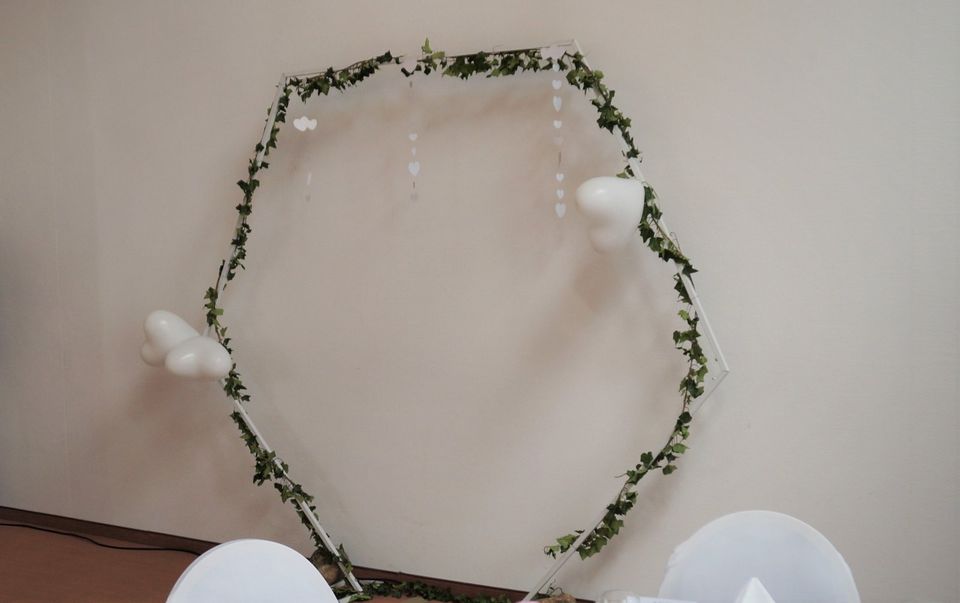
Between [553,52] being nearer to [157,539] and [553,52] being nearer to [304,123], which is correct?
[304,123]

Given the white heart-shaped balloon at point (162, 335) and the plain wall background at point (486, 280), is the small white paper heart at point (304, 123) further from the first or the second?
the white heart-shaped balloon at point (162, 335)

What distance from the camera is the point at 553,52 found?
2.83m

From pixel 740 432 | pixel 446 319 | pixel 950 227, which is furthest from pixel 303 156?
pixel 950 227

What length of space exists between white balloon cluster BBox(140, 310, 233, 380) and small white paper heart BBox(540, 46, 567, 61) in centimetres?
150

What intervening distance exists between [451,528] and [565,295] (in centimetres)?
96

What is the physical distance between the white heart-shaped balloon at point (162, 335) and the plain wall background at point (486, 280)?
1.30ft

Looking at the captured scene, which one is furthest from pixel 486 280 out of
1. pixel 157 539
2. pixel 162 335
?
pixel 157 539

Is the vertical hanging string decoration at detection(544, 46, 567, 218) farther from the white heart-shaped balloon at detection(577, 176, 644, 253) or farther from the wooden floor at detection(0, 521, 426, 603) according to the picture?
the wooden floor at detection(0, 521, 426, 603)

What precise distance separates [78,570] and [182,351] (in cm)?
120

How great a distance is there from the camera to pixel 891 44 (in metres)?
2.53

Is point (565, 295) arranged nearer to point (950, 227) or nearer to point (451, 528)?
point (451, 528)

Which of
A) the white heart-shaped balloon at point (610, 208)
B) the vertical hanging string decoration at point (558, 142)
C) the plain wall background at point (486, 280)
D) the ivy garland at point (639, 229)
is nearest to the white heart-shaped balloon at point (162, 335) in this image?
the ivy garland at point (639, 229)

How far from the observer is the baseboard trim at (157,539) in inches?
124

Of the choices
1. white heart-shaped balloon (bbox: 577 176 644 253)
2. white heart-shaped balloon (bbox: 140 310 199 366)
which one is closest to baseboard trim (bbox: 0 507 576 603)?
white heart-shaped balloon (bbox: 140 310 199 366)
